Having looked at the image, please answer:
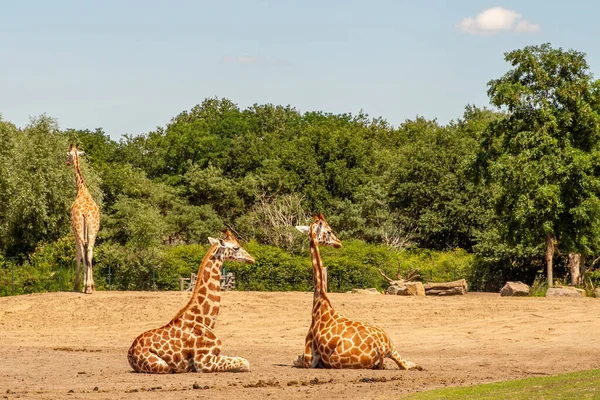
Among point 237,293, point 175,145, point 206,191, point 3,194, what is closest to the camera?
point 237,293

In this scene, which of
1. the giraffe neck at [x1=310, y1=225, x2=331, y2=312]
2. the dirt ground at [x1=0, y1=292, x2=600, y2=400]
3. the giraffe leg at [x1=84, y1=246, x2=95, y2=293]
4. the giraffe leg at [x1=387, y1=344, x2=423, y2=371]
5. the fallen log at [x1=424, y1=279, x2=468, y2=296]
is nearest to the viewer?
the dirt ground at [x1=0, y1=292, x2=600, y2=400]

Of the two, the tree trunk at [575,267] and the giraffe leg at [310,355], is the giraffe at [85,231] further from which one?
the tree trunk at [575,267]

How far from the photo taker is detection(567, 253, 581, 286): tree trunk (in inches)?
1666

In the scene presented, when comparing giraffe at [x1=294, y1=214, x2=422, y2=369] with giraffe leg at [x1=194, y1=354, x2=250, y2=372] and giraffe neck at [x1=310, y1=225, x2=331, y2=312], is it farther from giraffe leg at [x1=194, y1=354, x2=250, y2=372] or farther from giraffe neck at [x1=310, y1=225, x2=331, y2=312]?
giraffe leg at [x1=194, y1=354, x2=250, y2=372]

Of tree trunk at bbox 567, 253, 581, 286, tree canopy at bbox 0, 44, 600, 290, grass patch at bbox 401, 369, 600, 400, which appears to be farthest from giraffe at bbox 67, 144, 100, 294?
grass patch at bbox 401, 369, 600, 400

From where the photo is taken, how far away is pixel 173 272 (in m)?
45.1

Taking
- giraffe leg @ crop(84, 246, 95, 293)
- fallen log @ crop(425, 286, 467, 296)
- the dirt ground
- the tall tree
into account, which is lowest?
the dirt ground

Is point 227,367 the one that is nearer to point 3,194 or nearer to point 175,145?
point 3,194

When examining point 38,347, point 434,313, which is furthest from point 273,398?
point 434,313

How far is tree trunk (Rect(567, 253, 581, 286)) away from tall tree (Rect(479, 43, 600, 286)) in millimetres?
1662

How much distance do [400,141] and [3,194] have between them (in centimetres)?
3920

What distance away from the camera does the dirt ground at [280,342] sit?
1725 centimetres

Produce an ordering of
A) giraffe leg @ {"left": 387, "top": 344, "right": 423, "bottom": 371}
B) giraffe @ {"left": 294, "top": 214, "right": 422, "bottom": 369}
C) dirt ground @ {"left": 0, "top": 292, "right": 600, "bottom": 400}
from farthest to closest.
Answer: giraffe leg @ {"left": 387, "top": 344, "right": 423, "bottom": 371} < giraffe @ {"left": 294, "top": 214, "right": 422, "bottom": 369} < dirt ground @ {"left": 0, "top": 292, "right": 600, "bottom": 400}

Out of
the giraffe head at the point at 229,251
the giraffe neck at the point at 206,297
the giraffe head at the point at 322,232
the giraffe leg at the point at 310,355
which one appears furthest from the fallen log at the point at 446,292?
the giraffe neck at the point at 206,297
